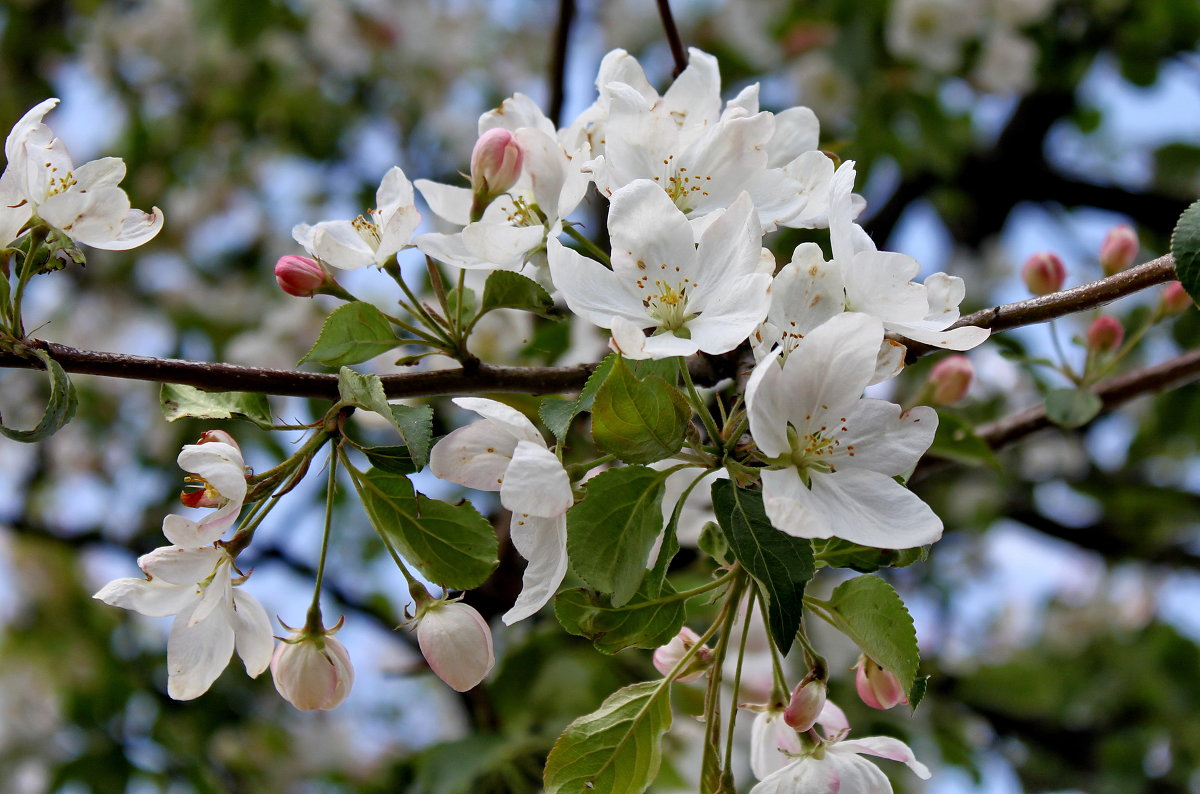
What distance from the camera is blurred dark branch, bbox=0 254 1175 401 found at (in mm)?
717

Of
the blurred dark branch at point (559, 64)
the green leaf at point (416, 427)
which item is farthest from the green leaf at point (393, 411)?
the blurred dark branch at point (559, 64)

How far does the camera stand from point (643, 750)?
2.53 feet

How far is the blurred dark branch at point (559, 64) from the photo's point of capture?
1.63 meters

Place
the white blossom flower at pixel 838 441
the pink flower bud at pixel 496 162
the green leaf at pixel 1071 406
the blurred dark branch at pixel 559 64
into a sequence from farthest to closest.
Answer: the blurred dark branch at pixel 559 64, the green leaf at pixel 1071 406, the pink flower bud at pixel 496 162, the white blossom flower at pixel 838 441

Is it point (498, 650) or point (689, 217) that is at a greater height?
point (689, 217)

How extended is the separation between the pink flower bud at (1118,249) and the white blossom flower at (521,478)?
2.46ft

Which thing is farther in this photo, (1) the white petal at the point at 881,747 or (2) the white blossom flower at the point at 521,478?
(1) the white petal at the point at 881,747

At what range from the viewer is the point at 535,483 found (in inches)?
25.2

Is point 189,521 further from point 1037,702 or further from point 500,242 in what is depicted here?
point 1037,702

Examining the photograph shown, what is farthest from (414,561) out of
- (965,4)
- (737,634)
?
(965,4)

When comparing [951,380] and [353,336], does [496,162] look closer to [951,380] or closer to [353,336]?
[353,336]

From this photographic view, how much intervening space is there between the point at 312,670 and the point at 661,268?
382 millimetres

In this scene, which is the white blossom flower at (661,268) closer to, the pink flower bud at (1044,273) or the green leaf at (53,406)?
the green leaf at (53,406)

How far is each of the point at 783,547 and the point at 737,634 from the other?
60 cm
